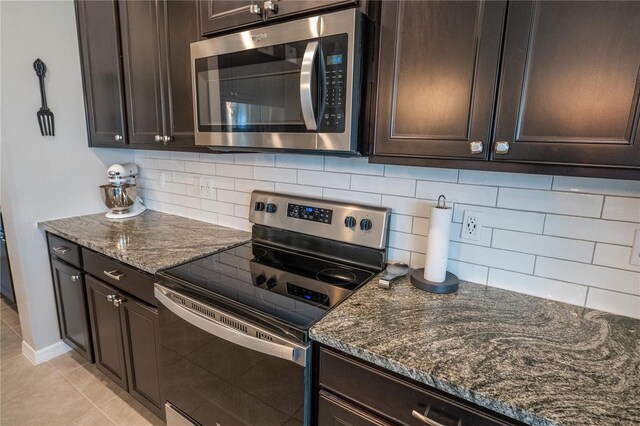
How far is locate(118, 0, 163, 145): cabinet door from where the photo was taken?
1645 millimetres

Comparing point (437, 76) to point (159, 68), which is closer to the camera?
point (437, 76)

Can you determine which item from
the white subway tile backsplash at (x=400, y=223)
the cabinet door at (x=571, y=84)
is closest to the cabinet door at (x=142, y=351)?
the white subway tile backsplash at (x=400, y=223)

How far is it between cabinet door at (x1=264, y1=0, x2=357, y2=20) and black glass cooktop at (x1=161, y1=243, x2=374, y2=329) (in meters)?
0.95

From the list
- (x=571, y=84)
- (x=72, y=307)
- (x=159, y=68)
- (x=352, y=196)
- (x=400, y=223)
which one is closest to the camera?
(x=571, y=84)

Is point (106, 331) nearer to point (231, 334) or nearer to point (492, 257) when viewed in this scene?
point (231, 334)

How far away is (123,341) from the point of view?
1699 millimetres

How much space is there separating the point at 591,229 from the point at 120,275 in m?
1.85

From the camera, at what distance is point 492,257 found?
126 cm

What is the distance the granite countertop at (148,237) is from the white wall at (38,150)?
14 centimetres

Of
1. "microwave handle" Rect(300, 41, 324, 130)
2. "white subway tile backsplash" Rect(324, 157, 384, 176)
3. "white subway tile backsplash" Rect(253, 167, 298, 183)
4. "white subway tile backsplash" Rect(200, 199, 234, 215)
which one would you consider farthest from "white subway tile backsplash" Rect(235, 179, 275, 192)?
"microwave handle" Rect(300, 41, 324, 130)

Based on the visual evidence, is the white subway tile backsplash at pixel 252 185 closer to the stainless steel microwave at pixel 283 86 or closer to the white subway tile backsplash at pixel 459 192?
the stainless steel microwave at pixel 283 86

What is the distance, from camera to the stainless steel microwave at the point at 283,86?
3.49 ft

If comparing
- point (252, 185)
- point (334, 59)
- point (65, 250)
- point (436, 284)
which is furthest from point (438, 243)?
point (65, 250)

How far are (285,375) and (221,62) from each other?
3.73 feet
